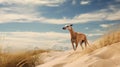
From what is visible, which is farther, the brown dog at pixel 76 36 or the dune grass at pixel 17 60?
the brown dog at pixel 76 36

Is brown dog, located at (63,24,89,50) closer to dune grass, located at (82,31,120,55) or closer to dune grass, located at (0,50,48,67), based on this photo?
dune grass, located at (0,50,48,67)

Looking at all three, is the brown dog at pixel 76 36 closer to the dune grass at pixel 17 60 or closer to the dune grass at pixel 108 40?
the dune grass at pixel 17 60

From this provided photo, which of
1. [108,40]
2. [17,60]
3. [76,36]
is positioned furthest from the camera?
[76,36]

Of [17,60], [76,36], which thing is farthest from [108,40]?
[76,36]

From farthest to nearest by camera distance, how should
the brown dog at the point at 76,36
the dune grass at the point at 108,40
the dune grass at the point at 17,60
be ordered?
the brown dog at the point at 76,36
the dune grass at the point at 17,60
the dune grass at the point at 108,40

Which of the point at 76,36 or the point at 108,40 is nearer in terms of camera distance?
the point at 108,40

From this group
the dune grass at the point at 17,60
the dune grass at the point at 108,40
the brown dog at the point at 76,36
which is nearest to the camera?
the dune grass at the point at 108,40

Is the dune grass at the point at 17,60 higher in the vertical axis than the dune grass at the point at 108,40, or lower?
lower

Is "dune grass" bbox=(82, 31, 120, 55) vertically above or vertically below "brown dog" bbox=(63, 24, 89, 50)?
above

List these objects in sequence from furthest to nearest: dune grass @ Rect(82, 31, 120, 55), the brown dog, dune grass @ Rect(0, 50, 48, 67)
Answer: the brown dog
dune grass @ Rect(0, 50, 48, 67)
dune grass @ Rect(82, 31, 120, 55)

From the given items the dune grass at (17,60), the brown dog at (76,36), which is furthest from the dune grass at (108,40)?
the brown dog at (76,36)

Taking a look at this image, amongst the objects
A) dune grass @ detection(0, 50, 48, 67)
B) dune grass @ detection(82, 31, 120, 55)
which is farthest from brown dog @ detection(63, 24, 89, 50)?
dune grass @ detection(82, 31, 120, 55)

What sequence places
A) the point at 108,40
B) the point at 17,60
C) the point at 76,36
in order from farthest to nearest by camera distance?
the point at 76,36, the point at 17,60, the point at 108,40

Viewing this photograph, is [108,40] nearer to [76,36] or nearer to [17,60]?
[17,60]
